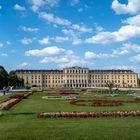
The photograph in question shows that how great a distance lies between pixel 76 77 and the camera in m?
138

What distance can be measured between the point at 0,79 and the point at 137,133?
180 feet

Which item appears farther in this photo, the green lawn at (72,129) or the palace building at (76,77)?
the palace building at (76,77)

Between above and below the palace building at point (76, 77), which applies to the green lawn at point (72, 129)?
below

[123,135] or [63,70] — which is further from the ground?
[63,70]

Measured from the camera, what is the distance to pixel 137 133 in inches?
393

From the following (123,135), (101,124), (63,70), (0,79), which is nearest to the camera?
(123,135)

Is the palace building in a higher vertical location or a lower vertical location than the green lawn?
higher

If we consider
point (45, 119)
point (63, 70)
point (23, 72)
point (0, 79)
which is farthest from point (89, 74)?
point (45, 119)

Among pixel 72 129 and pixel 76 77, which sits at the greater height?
pixel 76 77

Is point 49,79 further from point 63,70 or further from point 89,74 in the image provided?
point 89,74

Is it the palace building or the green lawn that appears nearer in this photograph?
the green lawn

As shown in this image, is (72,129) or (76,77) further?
(76,77)

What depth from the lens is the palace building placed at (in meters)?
138

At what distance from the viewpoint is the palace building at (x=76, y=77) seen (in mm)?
138125
